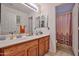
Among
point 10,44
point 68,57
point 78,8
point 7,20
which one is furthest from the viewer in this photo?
point 78,8

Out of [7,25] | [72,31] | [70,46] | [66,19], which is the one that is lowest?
[70,46]

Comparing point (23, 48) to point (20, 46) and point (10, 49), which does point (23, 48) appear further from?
point (10, 49)

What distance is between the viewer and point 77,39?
1.68m

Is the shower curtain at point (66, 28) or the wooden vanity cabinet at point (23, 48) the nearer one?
the wooden vanity cabinet at point (23, 48)

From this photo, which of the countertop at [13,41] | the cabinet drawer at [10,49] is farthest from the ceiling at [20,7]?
the cabinet drawer at [10,49]

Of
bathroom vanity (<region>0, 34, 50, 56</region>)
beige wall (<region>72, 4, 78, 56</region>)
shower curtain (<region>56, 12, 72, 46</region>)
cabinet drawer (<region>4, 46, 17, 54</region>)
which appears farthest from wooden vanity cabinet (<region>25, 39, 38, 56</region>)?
beige wall (<region>72, 4, 78, 56</region>)

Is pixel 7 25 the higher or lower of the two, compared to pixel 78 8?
lower

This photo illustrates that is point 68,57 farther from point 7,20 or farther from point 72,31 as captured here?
point 7,20

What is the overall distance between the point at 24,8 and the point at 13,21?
0.28 m

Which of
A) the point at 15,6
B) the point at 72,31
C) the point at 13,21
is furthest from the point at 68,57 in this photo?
the point at 15,6

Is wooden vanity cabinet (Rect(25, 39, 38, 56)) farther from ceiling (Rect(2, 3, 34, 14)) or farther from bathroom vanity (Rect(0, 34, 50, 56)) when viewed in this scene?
ceiling (Rect(2, 3, 34, 14))

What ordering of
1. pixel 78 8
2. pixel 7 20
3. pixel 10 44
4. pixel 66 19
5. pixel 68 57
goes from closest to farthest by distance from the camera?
1. pixel 10 44
2. pixel 7 20
3. pixel 68 57
4. pixel 78 8
5. pixel 66 19

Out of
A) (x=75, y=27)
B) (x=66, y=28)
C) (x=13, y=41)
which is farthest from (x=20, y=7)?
(x=75, y=27)

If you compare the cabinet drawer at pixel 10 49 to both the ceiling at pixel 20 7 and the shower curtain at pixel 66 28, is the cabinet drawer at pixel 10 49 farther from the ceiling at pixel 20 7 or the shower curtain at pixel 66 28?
the shower curtain at pixel 66 28
